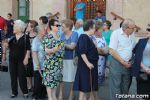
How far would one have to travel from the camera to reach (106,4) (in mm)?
17172

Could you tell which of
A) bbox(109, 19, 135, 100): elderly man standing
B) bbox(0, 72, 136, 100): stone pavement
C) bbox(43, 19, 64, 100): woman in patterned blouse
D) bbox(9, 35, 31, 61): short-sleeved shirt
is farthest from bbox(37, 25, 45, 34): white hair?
bbox(109, 19, 135, 100): elderly man standing

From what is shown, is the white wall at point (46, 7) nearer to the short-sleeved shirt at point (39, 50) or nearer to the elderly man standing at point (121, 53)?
the short-sleeved shirt at point (39, 50)

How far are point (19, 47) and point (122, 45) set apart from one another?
281cm

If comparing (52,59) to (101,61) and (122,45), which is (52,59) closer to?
(101,61)

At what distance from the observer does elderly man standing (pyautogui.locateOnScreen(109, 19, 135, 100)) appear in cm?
861

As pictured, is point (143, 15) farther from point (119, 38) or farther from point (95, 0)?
point (119, 38)

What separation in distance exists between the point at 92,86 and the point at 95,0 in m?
9.26

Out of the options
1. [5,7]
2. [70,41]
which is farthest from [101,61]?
[5,7]

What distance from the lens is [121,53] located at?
342 inches

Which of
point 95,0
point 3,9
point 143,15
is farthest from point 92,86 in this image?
point 3,9

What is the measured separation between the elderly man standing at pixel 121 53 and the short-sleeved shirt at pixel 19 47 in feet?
8.11

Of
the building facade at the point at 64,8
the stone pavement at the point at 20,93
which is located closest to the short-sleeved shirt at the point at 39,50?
the stone pavement at the point at 20,93

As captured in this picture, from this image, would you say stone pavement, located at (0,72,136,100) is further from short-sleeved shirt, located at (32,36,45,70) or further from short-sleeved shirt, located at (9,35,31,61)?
short-sleeved shirt, located at (32,36,45,70)

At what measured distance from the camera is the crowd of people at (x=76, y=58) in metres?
8.59
